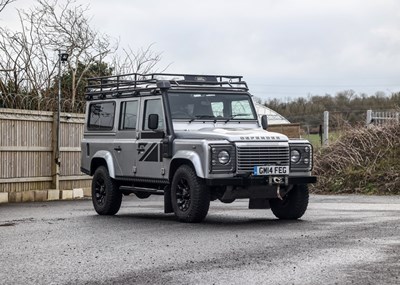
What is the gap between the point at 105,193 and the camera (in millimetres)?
16047

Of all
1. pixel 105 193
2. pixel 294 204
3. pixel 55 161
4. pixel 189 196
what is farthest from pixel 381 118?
pixel 189 196

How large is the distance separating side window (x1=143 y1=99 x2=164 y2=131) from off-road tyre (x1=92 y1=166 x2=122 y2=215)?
155 cm

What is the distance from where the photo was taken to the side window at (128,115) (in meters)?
15.5

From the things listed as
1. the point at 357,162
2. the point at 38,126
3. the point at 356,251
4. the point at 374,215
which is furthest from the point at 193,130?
the point at 357,162

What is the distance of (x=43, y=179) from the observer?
70.4 feet

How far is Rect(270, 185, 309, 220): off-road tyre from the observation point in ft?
45.9

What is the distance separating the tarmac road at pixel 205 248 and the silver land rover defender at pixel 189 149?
19.9 inches

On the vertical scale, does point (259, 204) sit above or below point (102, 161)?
below

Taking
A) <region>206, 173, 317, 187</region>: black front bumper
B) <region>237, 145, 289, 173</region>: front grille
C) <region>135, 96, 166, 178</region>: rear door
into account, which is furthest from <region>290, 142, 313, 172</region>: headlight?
<region>135, 96, 166, 178</region>: rear door

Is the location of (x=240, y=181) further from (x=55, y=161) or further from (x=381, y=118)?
(x=381, y=118)

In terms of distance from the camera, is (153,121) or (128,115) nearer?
(153,121)

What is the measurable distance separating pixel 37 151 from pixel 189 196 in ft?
28.8

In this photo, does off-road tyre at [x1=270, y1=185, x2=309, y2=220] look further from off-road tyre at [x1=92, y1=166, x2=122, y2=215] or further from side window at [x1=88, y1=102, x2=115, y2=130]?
side window at [x1=88, y1=102, x2=115, y2=130]

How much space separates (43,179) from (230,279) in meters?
14.4
